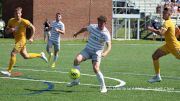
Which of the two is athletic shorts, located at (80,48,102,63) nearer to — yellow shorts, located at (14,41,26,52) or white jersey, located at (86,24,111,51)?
white jersey, located at (86,24,111,51)

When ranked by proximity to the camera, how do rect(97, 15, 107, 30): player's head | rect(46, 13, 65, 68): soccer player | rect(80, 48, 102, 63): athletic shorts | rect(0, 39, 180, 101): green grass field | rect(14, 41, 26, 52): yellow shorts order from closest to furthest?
rect(0, 39, 180, 101): green grass field → rect(97, 15, 107, 30): player's head → rect(80, 48, 102, 63): athletic shorts → rect(14, 41, 26, 52): yellow shorts → rect(46, 13, 65, 68): soccer player

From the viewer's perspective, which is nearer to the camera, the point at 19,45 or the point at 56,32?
the point at 19,45

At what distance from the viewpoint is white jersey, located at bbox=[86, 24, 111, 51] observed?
12.9m

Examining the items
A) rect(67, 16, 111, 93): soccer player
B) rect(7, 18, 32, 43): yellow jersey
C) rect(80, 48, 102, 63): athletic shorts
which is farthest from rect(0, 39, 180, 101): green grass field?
rect(7, 18, 32, 43): yellow jersey

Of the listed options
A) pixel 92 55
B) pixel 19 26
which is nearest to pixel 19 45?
pixel 19 26

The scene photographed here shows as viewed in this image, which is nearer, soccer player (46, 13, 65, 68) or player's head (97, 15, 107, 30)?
player's head (97, 15, 107, 30)

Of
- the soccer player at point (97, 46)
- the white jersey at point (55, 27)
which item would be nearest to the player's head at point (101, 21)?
the soccer player at point (97, 46)

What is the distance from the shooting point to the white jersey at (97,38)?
12867 millimetres

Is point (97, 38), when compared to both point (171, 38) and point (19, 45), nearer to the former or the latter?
point (171, 38)

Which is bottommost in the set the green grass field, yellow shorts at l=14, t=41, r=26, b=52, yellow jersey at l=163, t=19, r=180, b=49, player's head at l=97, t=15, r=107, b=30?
the green grass field

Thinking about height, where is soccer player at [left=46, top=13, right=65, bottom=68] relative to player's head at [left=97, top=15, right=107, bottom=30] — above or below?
below

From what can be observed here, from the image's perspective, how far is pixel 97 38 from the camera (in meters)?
13.0

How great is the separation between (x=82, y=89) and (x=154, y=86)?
2.25 m

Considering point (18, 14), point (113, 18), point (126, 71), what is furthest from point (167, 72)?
point (113, 18)
